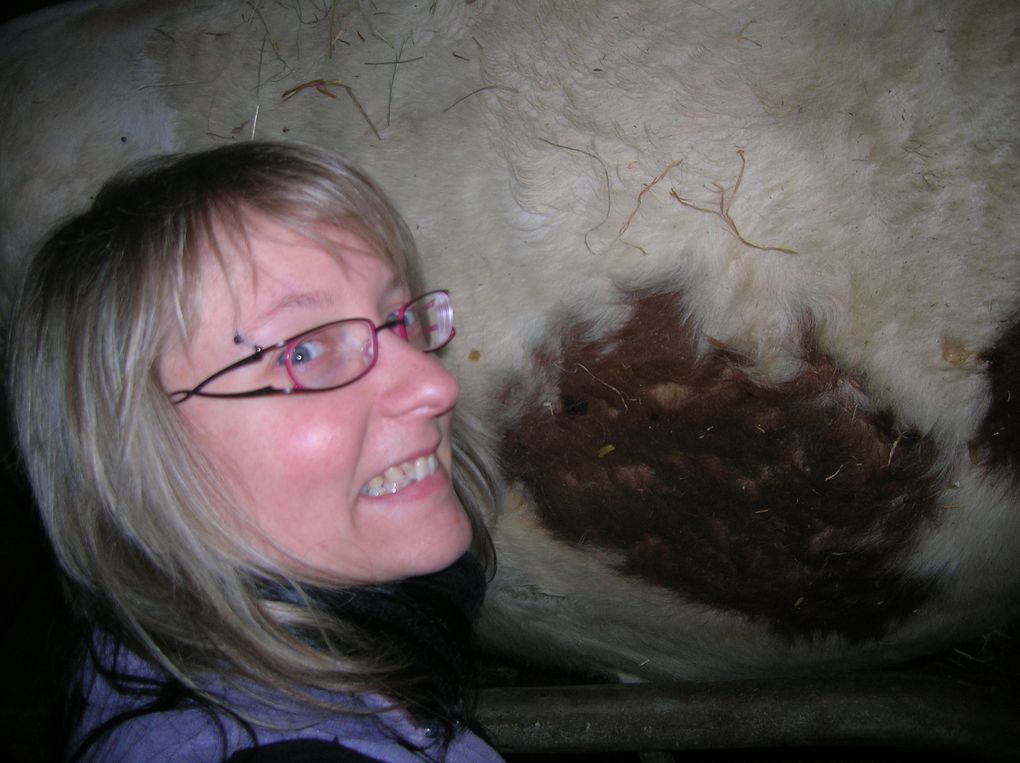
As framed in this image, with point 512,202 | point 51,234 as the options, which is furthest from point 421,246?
point 51,234

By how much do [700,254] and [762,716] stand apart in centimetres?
72

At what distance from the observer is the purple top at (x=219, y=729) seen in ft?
2.08

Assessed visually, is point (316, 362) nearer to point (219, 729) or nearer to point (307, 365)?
point (307, 365)

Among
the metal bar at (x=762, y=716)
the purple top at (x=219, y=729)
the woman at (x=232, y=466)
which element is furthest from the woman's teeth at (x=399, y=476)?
the metal bar at (x=762, y=716)

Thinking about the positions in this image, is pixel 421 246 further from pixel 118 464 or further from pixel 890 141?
pixel 890 141

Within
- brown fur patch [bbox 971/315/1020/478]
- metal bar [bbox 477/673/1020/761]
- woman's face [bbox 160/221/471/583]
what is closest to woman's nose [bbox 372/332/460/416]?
woman's face [bbox 160/221/471/583]

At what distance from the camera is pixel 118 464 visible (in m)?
0.69

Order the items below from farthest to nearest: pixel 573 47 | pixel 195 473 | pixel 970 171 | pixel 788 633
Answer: pixel 788 633 → pixel 573 47 → pixel 970 171 → pixel 195 473

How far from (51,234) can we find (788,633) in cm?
134

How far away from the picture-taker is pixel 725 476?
3.38 ft

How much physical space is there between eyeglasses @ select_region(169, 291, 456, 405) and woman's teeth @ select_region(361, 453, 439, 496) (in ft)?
0.40

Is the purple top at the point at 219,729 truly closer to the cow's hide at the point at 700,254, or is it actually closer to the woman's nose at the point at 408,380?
the woman's nose at the point at 408,380

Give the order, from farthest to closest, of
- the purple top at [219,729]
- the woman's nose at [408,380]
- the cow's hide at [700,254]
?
the cow's hide at [700,254], the woman's nose at [408,380], the purple top at [219,729]

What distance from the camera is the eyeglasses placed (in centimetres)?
68
